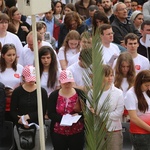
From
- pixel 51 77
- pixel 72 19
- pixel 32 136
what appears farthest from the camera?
pixel 72 19

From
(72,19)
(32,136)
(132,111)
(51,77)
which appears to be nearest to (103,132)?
(132,111)

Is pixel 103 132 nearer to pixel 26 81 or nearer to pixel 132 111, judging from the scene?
pixel 132 111

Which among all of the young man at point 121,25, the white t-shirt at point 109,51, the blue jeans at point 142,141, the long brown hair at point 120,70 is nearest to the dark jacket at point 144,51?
the white t-shirt at point 109,51

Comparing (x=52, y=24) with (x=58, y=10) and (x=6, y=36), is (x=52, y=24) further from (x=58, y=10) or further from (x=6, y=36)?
(x=6, y=36)

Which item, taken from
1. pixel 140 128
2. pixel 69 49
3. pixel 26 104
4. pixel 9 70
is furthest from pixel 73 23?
pixel 140 128

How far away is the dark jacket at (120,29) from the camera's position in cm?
1002

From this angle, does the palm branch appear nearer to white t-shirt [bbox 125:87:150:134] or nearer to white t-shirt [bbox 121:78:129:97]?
white t-shirt [bbox 125:87:150:134]

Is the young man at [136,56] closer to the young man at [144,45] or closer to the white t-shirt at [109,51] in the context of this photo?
the white t-shirt at [109,51]

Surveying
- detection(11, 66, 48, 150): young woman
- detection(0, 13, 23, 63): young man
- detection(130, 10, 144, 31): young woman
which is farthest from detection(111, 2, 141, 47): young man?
detection(11, 66, 48, 150): young woman

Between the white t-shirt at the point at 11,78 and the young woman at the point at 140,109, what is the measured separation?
1792 millimetres

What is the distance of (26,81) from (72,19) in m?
3.58

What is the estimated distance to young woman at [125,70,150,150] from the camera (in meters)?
6.15

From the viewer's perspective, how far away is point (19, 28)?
1070 cm

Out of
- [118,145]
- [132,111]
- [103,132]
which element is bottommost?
[118,145]
